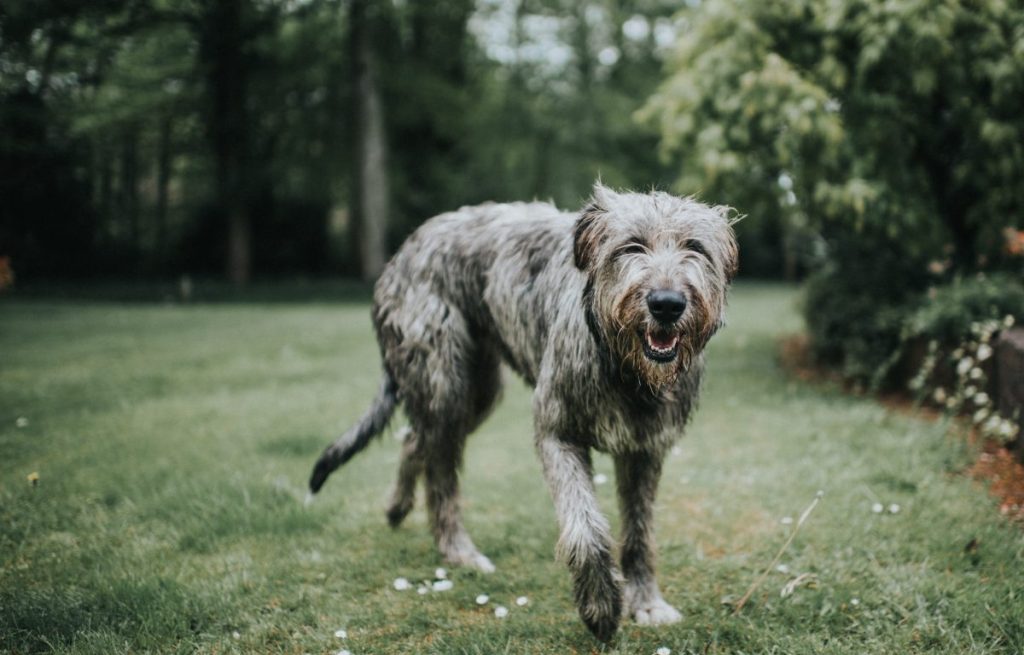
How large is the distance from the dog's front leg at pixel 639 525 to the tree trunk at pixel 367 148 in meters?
19.0

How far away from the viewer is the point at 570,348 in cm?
343

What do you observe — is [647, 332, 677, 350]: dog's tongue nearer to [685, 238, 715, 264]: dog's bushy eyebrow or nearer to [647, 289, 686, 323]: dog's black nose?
[647, 289, 686, 323]: dog's black nose

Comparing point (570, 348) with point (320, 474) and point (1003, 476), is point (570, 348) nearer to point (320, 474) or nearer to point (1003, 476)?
point (320, 474)

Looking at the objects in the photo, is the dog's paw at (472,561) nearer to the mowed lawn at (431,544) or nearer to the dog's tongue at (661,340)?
the mowed lawn at (431,544)

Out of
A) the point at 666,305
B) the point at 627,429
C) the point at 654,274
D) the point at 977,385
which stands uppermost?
the point at 654,274

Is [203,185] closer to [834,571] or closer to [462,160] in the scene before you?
[462,160]

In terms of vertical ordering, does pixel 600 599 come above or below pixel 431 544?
above

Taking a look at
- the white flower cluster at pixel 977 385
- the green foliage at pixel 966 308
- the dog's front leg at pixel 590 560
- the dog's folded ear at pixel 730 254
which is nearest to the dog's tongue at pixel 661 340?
the dog's folded ear at pixel 730 254

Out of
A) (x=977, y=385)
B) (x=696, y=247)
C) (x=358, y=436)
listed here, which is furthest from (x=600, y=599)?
(x=977, y=385)

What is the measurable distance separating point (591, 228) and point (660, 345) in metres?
0.60

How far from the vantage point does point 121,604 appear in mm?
3592

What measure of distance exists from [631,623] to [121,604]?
2355mm

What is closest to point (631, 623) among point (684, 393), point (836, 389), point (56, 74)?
point (684, 393)

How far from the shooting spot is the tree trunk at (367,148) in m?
21.7
